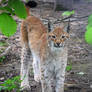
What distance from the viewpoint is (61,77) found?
14.3 ft

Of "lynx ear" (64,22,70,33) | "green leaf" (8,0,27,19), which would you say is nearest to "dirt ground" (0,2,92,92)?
"lynx ear" (64,22,70,33)

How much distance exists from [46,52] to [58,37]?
24.8 inches

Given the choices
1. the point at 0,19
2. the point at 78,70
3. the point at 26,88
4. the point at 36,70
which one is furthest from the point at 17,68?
the point at 0,19

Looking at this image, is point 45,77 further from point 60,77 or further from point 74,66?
point 74,66

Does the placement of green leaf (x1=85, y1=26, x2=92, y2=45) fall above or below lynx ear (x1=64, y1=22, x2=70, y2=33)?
below

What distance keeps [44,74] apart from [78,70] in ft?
4.99

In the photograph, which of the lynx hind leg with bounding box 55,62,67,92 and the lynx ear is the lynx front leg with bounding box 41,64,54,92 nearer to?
the lynx hind leg with bounding box 55,62,67,92

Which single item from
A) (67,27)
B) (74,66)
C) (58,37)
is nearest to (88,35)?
(58,37)

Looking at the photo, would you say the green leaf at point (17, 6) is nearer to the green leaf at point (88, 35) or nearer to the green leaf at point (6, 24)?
the green leaf at point (6, 24)

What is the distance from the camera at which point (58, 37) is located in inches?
154

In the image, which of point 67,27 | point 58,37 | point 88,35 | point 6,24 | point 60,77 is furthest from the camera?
point 60,77

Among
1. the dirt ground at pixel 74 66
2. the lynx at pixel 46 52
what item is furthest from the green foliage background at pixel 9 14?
the dirt ground at pixel 74 66

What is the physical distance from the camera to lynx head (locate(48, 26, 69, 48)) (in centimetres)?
386

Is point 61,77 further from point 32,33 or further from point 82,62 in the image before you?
point 82,62
